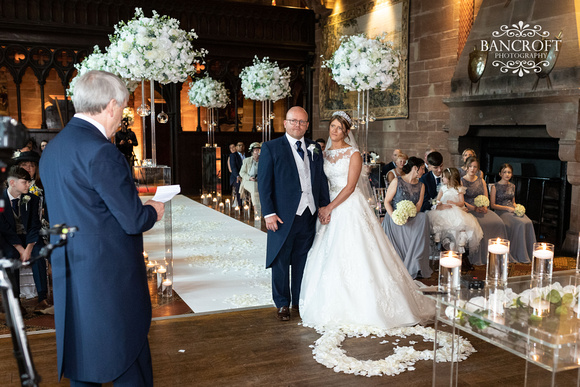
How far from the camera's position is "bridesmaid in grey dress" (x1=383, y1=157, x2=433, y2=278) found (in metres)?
6.11

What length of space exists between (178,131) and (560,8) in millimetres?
9865

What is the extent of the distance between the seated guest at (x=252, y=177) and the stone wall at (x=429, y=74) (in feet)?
11.0

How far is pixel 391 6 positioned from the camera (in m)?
Answer: 11.8

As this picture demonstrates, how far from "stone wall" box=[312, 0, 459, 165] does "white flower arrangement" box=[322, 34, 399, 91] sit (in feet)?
13.0

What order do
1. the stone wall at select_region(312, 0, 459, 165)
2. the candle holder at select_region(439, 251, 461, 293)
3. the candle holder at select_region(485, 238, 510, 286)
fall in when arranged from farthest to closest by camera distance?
1. the stone wall at select_region(312, 0, 459, 165)
2. the candle holder at select_region(485, 238, 510, 286)
3. the candle holder at select_region(439, 251, 461, 293)

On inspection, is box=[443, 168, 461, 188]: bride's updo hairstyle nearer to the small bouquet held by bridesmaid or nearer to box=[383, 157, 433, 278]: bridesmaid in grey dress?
box=[383, 157, 433, 278]: bridesmaid in grey dress

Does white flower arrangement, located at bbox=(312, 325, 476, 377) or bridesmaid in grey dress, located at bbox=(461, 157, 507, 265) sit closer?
white flower arrangement, located at bbox=(312, 325, 476, 377)

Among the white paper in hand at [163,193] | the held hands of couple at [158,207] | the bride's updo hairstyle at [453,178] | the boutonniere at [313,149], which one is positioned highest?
the boutonniere at [313,149]

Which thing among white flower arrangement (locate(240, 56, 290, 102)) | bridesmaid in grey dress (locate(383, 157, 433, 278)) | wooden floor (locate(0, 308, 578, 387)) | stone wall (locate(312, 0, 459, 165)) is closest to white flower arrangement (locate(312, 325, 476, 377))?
wooden floor (locate(0, 308, 578, 387))

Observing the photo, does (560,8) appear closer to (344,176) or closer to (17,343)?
(344,176)

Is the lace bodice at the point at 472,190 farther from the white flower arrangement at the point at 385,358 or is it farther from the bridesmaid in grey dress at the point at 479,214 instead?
the white flower arrangement at the point at 385,358

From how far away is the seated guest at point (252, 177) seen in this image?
10110 millimetres

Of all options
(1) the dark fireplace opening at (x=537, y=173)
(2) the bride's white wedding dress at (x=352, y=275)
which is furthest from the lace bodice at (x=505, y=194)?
(2) the bride's white wedding dress at (x=352, y=275)

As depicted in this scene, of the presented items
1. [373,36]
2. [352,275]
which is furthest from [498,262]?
[373,36]
